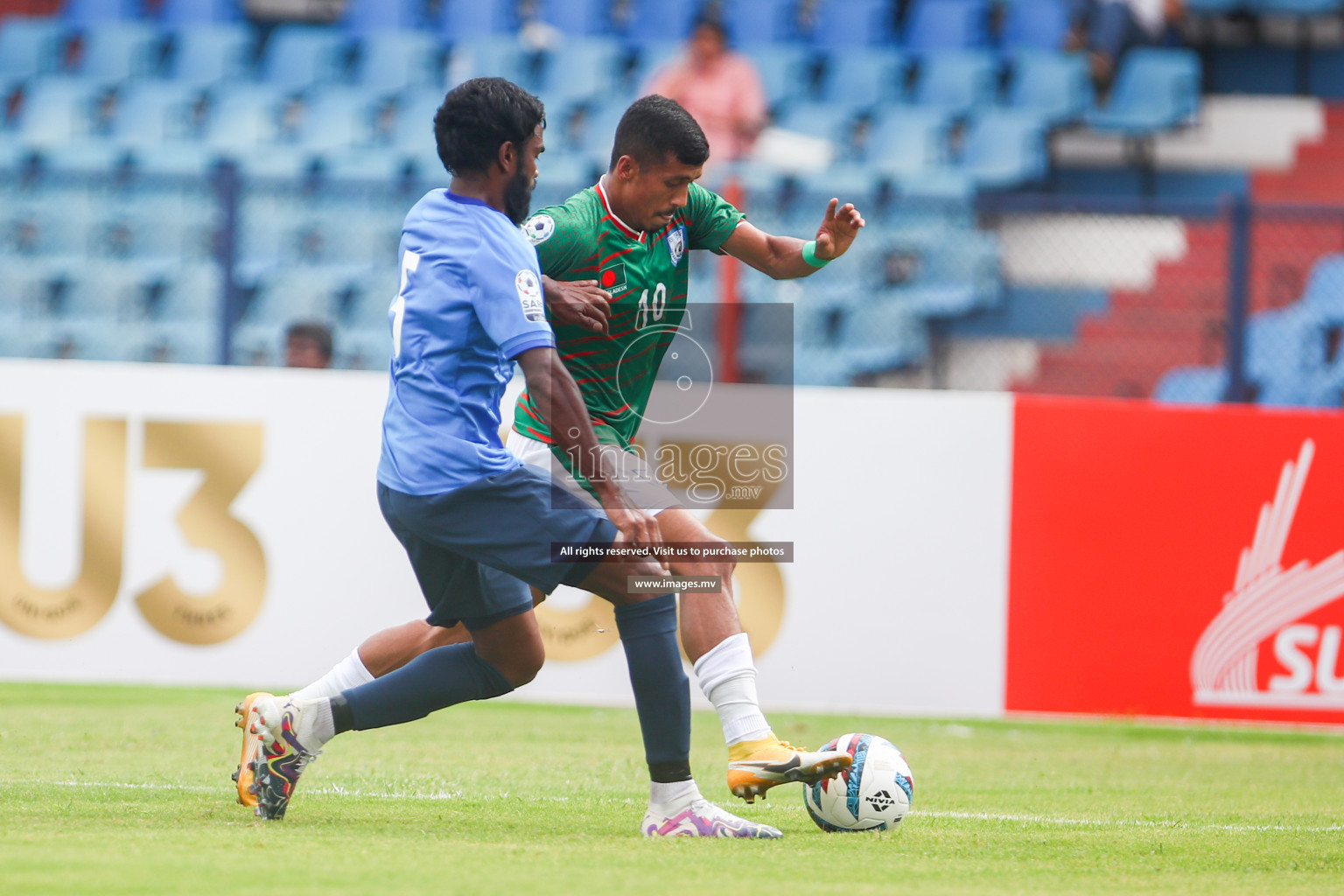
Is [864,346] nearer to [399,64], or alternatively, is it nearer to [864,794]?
[399,64]

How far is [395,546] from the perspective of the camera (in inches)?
315

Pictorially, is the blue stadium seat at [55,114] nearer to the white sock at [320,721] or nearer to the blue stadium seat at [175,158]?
the blue stadium seat at [175,158]

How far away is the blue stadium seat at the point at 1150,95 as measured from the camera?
503 inches

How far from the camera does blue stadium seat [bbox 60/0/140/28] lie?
15.5m

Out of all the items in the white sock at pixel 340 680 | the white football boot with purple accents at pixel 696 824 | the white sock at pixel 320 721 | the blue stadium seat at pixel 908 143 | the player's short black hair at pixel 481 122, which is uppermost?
the blue stadium seat at pixel 908 143

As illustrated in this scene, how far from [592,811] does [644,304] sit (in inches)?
60.4

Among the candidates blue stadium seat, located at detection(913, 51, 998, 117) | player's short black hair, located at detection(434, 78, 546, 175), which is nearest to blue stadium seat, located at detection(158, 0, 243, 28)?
blue stadium seat, located at detection(913, 51, 998, 117)

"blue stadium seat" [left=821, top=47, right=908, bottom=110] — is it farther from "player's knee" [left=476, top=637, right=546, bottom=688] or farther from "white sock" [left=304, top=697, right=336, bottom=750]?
Answer: "white sock" [left=304, top=697, right=336, bottom=750]

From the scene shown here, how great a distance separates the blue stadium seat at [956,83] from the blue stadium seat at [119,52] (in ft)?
22.6

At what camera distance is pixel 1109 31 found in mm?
13195

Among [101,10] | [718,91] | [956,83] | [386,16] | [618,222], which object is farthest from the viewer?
[101,10]

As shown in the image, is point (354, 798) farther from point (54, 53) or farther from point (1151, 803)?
point (54, 53)

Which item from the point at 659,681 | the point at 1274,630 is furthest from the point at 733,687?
the point at 1274,630

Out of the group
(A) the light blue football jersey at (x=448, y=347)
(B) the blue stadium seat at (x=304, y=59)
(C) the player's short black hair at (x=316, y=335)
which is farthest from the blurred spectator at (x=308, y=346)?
(B) the blue stadium seat at (x=304, y=59)
